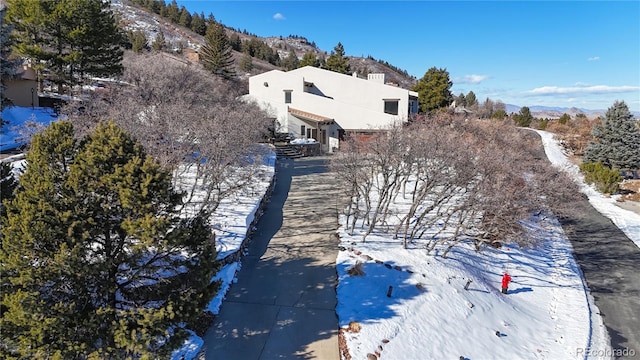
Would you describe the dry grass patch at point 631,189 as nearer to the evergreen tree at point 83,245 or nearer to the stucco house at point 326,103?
the stucco house at point 326,103

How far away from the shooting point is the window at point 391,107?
36.6m

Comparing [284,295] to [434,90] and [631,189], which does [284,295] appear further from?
[434,90]

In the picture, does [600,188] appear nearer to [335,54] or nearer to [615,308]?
[615,308]

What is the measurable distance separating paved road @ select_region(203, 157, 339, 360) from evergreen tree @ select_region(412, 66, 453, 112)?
30.2m

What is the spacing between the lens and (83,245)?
6273 millimetres

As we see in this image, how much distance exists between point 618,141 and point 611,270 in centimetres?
2120

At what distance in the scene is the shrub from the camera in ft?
95.3

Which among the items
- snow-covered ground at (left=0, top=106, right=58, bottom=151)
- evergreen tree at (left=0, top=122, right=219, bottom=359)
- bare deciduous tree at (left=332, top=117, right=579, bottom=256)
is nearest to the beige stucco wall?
snow-covered ground at (left=0, top=106, right=58, bottom=151)

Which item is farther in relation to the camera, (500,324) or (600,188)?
(600,188)

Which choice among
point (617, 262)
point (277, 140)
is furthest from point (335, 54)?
point (617, 262)

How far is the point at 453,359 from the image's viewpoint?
959cm

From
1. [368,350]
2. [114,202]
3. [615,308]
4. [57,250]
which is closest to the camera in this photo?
[57,250]

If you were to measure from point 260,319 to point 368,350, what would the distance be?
9.53ft

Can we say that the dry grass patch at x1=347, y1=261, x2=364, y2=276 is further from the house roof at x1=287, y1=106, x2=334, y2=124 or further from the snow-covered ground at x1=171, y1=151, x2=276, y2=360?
the house roof at x1=287, y1=106, x2=334, y2=124
